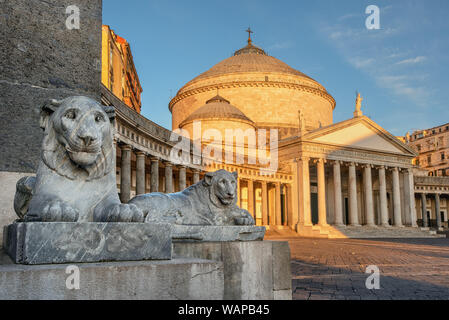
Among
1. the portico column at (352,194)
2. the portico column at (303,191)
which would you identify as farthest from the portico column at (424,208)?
the portico column at (303,191)

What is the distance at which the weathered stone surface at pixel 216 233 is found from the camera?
400 centimetres

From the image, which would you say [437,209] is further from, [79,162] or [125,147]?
[79,162]

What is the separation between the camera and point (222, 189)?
188 inches

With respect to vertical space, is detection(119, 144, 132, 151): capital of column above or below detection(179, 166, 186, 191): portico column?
above

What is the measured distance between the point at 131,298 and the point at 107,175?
1.00 metres

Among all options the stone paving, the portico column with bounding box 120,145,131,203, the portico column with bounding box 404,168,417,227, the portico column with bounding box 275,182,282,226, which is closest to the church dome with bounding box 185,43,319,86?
the portico column with bounding box 404,168,417,227

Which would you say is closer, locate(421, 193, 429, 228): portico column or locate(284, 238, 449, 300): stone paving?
locate(284, 238, 449, 300): stone paving

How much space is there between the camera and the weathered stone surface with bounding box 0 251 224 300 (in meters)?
2.19

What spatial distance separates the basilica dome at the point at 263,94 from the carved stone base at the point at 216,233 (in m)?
45.5

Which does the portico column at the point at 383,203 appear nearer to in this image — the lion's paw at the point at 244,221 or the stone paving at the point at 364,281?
the stone paving at the point at 364,281

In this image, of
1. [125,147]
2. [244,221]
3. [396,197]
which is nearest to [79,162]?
[244,221]

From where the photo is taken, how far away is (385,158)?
143 feet

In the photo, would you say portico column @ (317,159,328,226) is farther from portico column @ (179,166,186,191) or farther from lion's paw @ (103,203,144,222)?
lion's paw @ (103,203,144,222)
